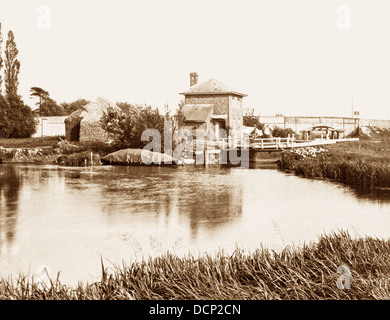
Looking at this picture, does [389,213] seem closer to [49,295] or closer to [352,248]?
[352,248]

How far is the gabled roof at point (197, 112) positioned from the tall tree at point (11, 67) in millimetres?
14995

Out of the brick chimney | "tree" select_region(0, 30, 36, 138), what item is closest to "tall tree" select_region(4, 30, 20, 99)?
"tree" select_region(0, 30, 36, 138)

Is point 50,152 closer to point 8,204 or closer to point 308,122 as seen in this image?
point 8,204

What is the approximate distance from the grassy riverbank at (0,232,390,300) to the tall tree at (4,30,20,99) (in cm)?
1608

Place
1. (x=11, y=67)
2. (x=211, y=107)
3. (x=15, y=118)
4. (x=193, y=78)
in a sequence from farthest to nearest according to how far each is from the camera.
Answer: (x=193, y=78)
(x=211, y=107)
(x=15, y=118)
(x=11, y=67)

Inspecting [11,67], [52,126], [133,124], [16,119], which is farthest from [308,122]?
[11,67]

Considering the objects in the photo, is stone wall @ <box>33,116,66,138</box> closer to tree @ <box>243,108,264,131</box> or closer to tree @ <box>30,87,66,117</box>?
tree @ <box>30,87,66,117</box>

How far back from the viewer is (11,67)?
25031 millimetres

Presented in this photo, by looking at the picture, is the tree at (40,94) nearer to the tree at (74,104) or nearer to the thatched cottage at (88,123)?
the tree at (74,104)

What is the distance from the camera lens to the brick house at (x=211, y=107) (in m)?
40.6

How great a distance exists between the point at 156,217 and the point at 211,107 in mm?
29340

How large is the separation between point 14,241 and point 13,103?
30678 millimetres

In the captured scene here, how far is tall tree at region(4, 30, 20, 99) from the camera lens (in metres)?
20.5

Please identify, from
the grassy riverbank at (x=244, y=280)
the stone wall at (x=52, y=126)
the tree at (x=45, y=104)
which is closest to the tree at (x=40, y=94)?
the tree at (x=45, y=104)
